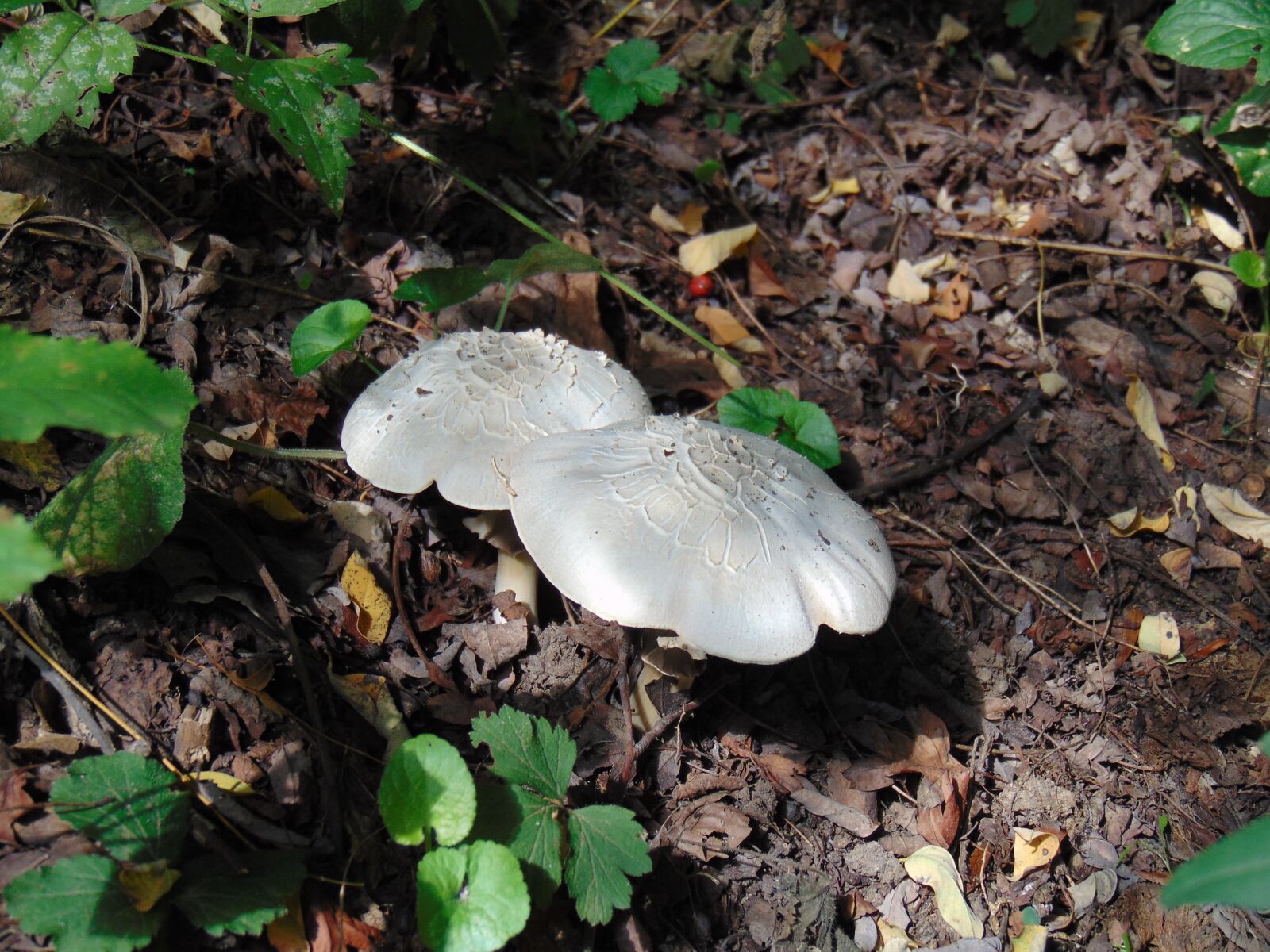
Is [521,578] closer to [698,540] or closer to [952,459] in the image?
[698,540]

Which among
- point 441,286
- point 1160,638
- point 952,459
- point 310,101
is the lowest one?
point 1160,638

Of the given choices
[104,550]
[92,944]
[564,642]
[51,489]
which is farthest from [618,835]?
[51,489]

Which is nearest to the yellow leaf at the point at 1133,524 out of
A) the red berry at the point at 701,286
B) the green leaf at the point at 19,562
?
Answer: the red berry at the point at 701,286

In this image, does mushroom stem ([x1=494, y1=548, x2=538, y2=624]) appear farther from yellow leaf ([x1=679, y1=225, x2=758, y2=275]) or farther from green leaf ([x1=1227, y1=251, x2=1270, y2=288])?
green leaf ([x1=1227, y1=251, x2=1270, y2=288])

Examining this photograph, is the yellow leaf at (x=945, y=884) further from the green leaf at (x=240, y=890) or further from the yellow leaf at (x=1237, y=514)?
the yellow leaf at (x=1237, y=514)

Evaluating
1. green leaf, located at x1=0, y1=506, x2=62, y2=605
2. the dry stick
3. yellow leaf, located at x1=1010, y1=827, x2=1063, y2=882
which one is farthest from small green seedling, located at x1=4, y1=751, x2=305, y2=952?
the dry stick

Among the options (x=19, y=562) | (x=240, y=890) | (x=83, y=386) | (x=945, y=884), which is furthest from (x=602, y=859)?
(x=83, y=386)

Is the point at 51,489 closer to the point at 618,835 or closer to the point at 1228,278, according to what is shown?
the point at 618,835
